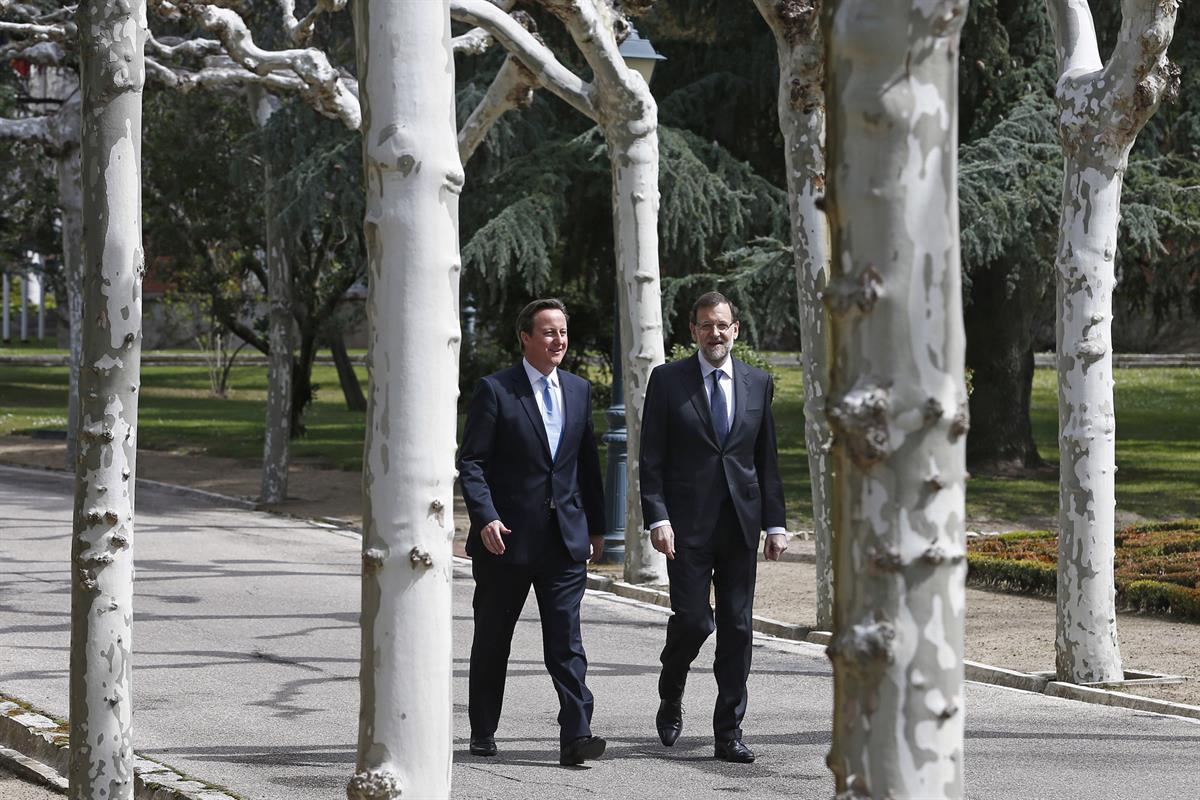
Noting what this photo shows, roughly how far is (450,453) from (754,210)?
17491mm

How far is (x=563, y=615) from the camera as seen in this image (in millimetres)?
7949

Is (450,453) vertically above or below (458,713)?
above

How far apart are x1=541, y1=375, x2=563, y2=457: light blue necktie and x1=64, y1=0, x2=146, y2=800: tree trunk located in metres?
2.16

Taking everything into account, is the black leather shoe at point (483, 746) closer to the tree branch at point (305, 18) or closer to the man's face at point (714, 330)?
the man's face at point (714, 330)

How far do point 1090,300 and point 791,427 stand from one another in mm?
23814

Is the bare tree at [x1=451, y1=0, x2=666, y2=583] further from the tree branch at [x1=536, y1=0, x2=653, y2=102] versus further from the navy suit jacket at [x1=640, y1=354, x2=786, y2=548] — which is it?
the navy suit jacket at [x1=640, y1=354, x2=786, y2=548]

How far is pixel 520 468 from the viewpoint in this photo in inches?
314

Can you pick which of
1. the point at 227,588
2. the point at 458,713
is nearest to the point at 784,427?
the point at 227,588

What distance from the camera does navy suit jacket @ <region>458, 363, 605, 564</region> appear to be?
7918mm

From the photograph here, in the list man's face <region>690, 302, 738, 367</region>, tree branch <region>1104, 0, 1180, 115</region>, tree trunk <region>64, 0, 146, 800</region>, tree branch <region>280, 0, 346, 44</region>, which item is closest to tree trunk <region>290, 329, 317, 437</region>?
tree branch <region>280, 0, 346, 44</region>

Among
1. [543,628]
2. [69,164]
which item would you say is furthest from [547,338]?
[69,164]

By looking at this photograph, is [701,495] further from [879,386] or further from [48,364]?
[48,364]

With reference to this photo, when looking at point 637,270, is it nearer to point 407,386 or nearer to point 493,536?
point 493,536

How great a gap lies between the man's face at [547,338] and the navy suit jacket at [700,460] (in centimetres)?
43
